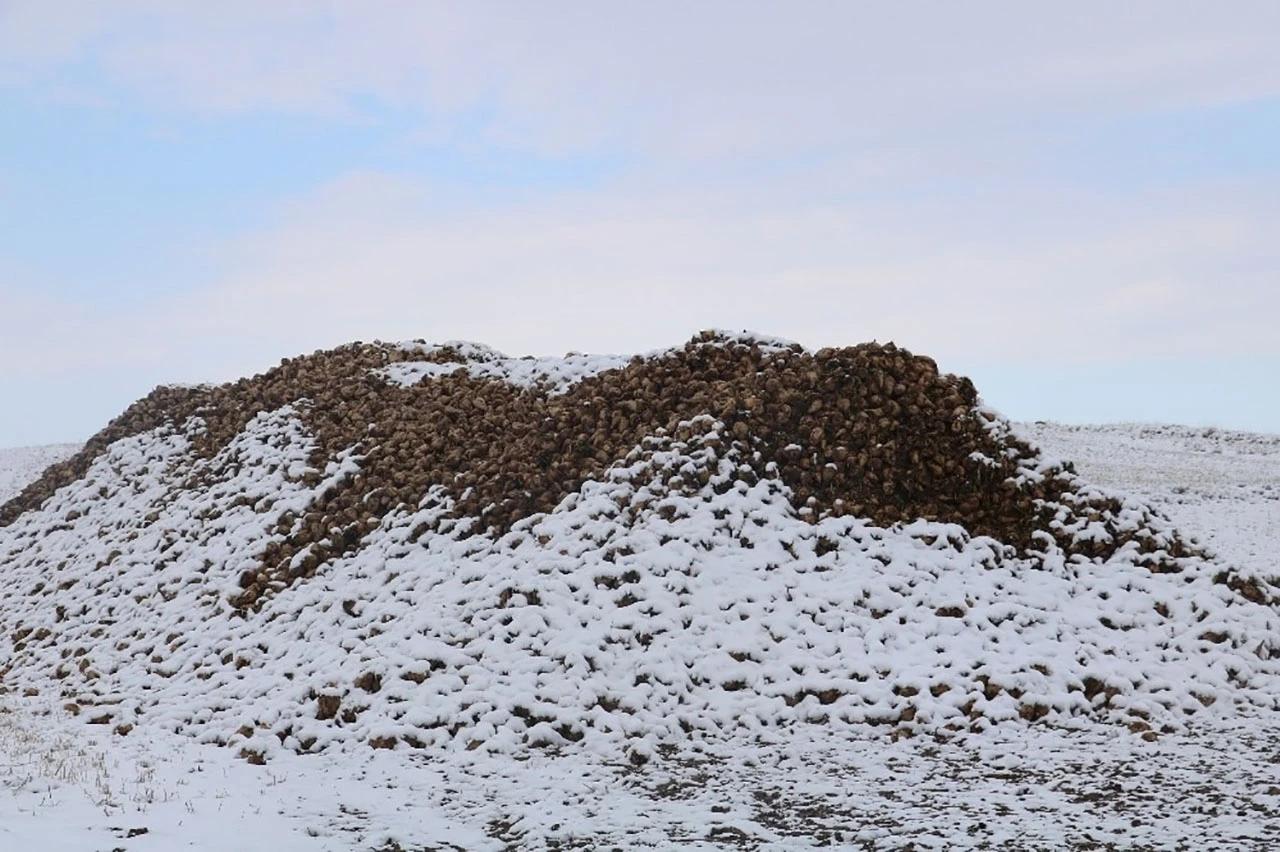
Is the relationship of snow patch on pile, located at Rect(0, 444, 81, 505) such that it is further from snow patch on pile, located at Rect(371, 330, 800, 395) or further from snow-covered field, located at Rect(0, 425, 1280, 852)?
snow-covered field, located at Rect(0, 425, 1280, 852)

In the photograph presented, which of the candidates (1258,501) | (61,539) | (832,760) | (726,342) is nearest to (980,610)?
(832,760)

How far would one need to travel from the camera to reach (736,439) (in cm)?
1833

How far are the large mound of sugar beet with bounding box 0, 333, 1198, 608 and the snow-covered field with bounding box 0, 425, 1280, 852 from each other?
16.7 feet

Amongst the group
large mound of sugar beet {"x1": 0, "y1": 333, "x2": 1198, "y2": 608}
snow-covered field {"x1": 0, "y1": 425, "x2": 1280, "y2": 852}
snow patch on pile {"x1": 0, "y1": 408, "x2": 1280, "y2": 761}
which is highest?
large mound of sugar beet {"x1": 0, "y1": 333, "x2": 1198, "y2": 608}

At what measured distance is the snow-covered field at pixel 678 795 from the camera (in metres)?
9.69

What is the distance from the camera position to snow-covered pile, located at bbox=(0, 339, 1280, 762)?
13703mm

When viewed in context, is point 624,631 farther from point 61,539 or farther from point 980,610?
point 61,539

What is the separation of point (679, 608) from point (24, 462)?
45501mm

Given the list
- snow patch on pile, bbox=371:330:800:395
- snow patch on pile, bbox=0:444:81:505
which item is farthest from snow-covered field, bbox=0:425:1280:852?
snow patch on pile, bbox=0:444:81:505

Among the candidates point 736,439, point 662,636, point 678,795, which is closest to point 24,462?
point 736,439

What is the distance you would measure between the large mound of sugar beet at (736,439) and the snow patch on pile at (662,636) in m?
0.49

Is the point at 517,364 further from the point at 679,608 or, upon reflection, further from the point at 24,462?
the point at 24,462

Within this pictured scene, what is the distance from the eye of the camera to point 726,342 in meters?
21.3

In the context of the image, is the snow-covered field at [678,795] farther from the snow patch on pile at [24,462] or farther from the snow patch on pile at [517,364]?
the snow patch on pile at [24,462]
